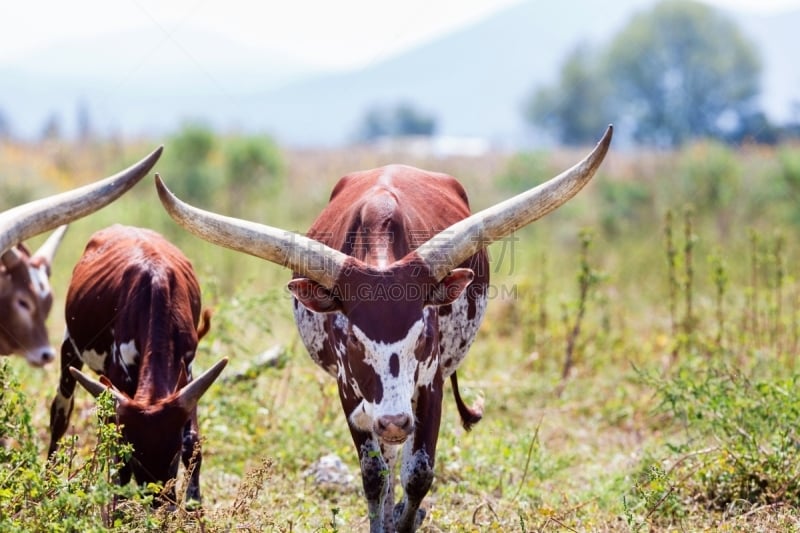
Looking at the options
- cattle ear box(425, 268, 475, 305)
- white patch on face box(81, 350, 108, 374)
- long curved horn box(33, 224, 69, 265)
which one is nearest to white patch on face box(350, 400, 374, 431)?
cattle ear box(425, 268, 475, 305)

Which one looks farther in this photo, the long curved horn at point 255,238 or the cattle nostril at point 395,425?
the long curved horn at point 255,238

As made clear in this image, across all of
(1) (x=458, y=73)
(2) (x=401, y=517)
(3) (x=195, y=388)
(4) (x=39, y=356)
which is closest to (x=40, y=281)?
(4) (x=39, y=356)

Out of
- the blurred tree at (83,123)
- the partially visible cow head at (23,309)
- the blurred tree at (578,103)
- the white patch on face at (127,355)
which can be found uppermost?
the white patch on face at (127,355)

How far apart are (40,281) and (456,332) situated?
3.09 metres

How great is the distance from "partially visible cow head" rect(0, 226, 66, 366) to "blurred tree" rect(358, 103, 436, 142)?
92.2 m

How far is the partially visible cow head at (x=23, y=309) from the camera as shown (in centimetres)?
638

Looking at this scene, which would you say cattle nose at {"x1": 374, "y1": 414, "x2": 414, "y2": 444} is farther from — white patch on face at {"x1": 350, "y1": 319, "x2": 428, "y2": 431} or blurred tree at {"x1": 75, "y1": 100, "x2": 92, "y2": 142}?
blurred tree at {"x1": 75, "y1": 100, "x2": 92, "y2": 142}

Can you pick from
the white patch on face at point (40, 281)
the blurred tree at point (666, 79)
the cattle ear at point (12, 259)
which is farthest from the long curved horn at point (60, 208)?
the blurred tree at point (666, 79)

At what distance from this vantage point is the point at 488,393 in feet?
25.7

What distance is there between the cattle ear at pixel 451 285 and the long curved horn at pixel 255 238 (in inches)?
18.7

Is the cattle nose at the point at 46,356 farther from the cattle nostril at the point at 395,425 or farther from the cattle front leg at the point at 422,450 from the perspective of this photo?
the cattle nostril at the point at 395,425

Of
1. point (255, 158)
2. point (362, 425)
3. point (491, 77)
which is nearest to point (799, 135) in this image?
point (255, 158)

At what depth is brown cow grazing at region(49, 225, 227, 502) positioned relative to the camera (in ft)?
14.4

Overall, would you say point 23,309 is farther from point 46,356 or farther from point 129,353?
point 129,353
